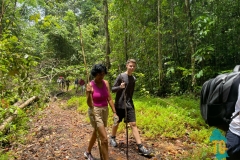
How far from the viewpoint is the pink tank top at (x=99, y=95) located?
4078mm

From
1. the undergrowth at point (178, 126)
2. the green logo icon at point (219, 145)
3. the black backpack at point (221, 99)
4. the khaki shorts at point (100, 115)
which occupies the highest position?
the black backpack at point (221, 99)

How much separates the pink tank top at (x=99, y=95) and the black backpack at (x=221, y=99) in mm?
2226

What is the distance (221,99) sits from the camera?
209 cm

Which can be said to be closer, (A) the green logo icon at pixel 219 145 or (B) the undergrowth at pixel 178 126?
(A) the green logo icon at pixel 219 145

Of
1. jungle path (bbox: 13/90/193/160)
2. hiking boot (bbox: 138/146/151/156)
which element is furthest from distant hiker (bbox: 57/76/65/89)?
hiking boot (bbox: 138/146/151/156)

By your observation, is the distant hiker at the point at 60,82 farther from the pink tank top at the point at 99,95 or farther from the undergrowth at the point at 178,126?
the pink tank top at the point at 99,95

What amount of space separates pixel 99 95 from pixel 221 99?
7.98ft

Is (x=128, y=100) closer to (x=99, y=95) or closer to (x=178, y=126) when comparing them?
(x=99, y=95)

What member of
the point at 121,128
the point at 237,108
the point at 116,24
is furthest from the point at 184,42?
the point at 237,108

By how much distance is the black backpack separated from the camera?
80.0 inches

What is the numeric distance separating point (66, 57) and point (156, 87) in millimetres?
9007

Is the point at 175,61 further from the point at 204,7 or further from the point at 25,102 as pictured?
the point at 25,102

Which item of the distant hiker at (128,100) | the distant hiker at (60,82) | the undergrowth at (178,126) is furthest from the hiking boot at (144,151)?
the distant hiker at (60,82)

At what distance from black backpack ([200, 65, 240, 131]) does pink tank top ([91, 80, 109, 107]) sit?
2226 mm
